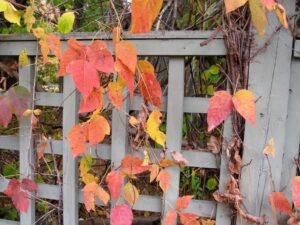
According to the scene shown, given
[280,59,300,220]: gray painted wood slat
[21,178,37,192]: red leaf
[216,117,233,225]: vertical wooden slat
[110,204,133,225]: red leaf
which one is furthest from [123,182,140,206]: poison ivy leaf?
[280,59,300,220]: gray painted wood slat

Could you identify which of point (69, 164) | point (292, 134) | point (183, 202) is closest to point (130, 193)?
point (183, 202)

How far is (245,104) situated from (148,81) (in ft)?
1.08

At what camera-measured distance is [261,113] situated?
1.12 metres

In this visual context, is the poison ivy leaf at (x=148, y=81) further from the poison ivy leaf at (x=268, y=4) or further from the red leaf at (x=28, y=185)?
the red leaf at (x=28, y=185)

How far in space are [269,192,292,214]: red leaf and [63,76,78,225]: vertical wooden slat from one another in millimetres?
779

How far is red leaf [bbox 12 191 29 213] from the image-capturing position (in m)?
1.30

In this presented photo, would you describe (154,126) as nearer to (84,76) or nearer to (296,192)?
(84,76)

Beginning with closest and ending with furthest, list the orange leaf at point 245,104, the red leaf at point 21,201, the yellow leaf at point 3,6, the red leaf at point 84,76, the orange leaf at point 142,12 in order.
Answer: the orange leaf at point 142,12
the red leaf at point 84,76
the orange leaf at point 245,104
the yellow leaf at point 3,6
the red leaf at point 21,201

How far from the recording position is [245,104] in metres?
1.00

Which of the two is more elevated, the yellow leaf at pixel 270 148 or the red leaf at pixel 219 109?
the red leaf at pixel 219 109

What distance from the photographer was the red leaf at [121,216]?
1.15 m

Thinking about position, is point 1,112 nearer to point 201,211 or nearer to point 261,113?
point 201,211

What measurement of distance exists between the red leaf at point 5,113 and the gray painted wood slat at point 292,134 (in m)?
1.02

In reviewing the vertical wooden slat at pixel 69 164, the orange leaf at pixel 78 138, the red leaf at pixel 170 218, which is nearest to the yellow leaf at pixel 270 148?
the red leaf at pixel 170 218
